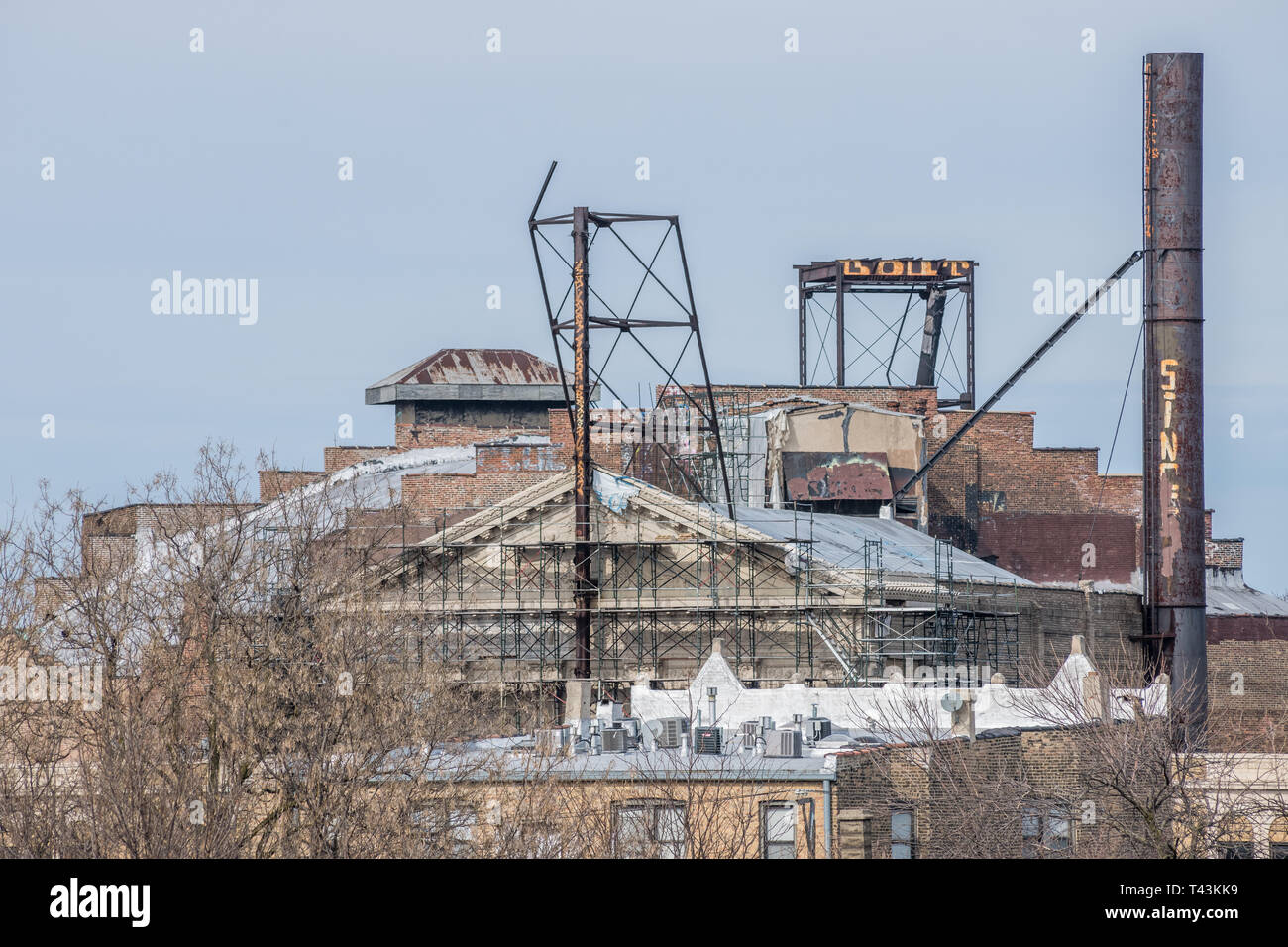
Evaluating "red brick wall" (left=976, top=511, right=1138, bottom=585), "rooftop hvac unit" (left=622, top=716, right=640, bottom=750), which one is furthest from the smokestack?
"rooftop hvac unit" (left=622, top=716, right=640, bottom=750)

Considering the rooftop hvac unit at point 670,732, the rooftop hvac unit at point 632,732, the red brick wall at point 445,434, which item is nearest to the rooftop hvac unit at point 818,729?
the rooftop hvac unit at point 670,732

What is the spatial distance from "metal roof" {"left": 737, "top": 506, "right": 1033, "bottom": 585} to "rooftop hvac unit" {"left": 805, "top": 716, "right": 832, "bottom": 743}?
11676 millimetres

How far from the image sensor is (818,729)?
2953 cm

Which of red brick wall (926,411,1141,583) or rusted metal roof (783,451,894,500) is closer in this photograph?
rusted metal roof (783,451,894,500)

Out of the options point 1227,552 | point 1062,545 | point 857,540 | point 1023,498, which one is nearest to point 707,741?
point 857,540

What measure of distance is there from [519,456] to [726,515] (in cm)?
2033

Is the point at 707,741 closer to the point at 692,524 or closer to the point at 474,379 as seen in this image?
the point at 692,524

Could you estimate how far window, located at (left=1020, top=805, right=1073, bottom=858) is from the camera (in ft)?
84.0

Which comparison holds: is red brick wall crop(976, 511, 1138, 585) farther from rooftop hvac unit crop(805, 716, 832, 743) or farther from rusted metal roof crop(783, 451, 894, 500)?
rooftop hvac unit crop(805, 716, 832, 743)

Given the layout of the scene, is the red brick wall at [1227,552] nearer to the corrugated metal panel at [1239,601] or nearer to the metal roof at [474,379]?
the corrugated metal panel at [1239,601]

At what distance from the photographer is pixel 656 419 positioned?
185 feet

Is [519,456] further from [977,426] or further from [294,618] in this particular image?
[294,618]

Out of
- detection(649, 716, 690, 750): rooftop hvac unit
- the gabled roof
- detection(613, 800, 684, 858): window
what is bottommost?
detection(613, 800, 684, 858): window

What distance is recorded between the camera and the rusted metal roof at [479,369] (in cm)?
7575
